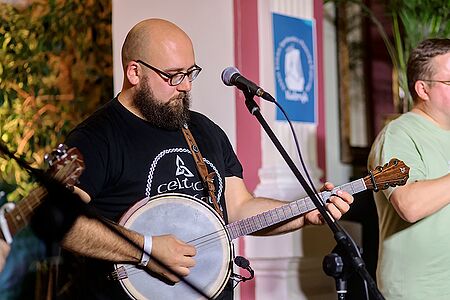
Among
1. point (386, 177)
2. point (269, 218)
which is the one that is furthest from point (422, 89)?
point (269, 218)

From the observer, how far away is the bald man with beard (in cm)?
243

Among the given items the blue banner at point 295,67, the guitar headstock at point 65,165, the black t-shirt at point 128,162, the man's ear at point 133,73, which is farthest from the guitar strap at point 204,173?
the blue banner at point 295,67

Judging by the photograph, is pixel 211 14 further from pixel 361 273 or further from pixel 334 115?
pixel 361 273

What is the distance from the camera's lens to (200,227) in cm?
257

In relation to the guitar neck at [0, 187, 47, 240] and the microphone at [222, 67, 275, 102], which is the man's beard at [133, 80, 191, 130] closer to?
the microphone at [222, 67, 275, 102]

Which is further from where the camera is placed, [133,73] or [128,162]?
[133,73]

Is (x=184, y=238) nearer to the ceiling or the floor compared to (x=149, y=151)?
nearer to the floor

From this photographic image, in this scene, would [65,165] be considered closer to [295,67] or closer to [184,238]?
[184,238]

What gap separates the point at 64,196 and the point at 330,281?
2482mm

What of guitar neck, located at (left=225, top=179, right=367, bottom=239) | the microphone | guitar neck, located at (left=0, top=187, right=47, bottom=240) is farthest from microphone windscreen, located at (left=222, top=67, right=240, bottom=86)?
guitar neck, located at (left=0, top=187, right=47, bottom=240)

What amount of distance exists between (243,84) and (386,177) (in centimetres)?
49

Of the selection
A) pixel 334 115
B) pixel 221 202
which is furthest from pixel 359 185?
pixel 334 115

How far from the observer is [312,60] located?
390 centimetres

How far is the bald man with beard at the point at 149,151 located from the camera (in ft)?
7.97
